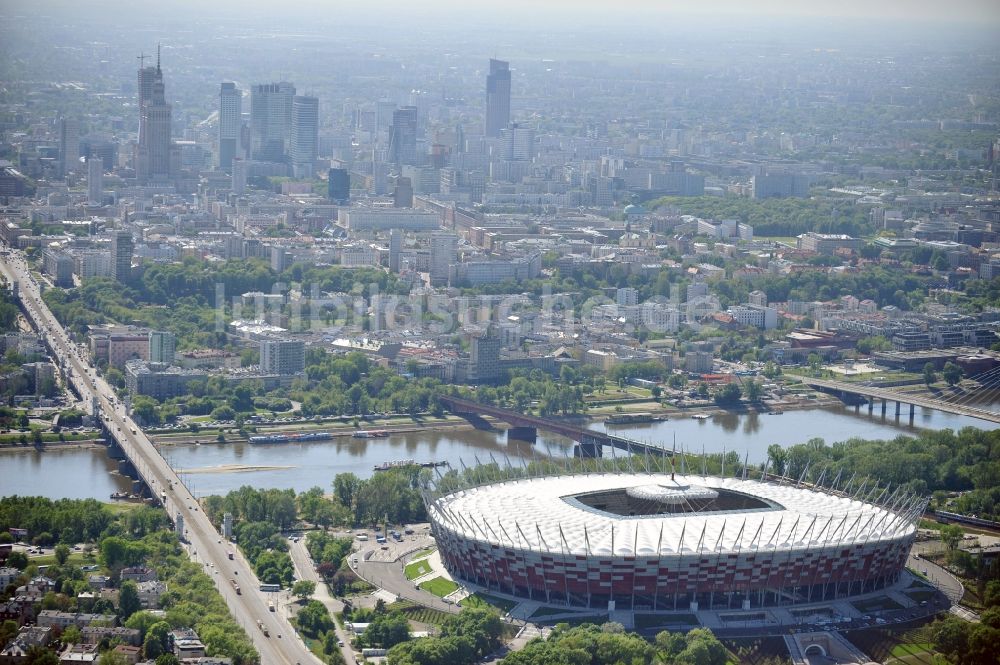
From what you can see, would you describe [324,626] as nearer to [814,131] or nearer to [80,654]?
[80,654]

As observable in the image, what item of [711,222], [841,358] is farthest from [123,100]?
[841,358]

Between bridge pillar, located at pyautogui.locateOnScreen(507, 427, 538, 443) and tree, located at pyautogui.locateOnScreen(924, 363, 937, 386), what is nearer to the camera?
bridge pillar, located at pyautogui.locateOnScreen(507, 427, 538, 443)

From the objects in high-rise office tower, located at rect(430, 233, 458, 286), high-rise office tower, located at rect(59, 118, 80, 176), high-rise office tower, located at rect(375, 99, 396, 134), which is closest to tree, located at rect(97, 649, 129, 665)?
high-rise office tower, located at rect(430, 233, 458, 286)

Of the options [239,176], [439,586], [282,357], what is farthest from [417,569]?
[239,176]

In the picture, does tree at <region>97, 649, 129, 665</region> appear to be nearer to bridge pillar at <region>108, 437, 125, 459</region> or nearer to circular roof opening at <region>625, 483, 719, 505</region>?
circular roof opening at <region>625, 483, 719, 505</region>

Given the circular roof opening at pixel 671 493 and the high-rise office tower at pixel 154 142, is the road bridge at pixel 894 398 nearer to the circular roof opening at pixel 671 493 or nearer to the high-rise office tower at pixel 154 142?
the circular roof opening at pixel 671 493

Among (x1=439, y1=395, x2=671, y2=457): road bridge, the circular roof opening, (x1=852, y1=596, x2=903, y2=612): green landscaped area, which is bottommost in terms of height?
(x1=439, y1=395, x2=671, y2=457): road bridge
